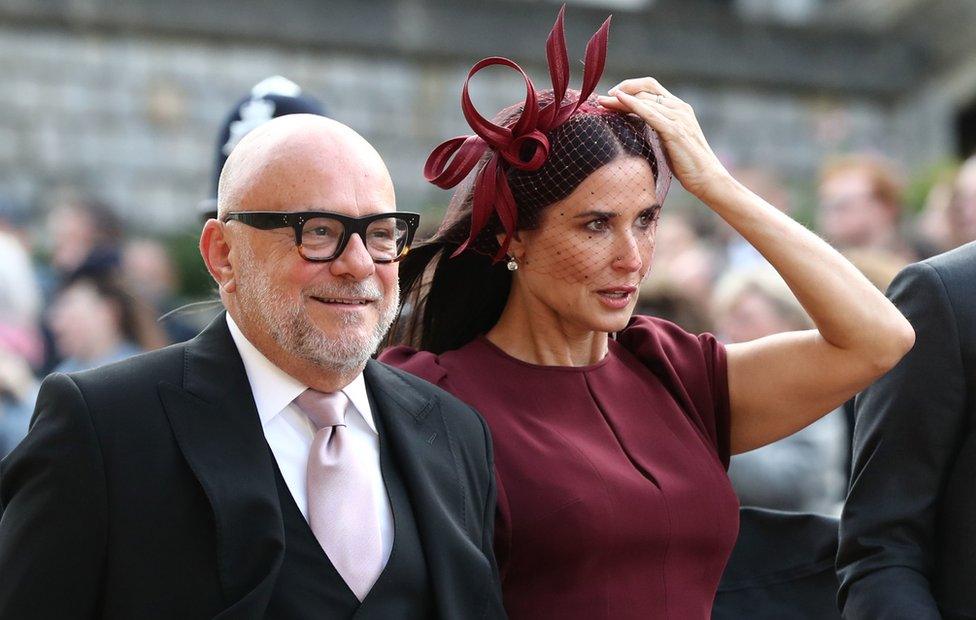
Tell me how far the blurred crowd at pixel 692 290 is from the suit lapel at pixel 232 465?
1.62m

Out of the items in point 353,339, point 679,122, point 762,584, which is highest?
point 679,122

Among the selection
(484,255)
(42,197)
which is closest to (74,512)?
(484,255)

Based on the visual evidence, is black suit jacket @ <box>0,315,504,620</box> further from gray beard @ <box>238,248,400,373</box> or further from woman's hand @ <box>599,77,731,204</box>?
woman's hand @ <box>599,77,731,204</box>

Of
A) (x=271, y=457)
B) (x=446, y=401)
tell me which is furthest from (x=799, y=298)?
(x=271, y=457)

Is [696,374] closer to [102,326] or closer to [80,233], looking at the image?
[102,326]

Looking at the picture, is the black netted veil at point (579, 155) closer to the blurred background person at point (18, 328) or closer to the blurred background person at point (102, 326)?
the blurred background person at point (18, 328)

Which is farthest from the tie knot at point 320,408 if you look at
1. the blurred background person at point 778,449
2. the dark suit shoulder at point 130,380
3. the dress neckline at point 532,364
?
the blurred background person at point 778,449

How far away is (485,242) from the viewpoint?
4.02m

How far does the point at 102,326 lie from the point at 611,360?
424 centimetres

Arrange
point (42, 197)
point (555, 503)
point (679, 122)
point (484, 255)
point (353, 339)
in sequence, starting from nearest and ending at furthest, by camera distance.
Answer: point (353, 339) → point (555, 503) → point (679, 122) → point (484, 255) → point (42, 197)

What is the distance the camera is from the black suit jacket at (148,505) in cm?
293

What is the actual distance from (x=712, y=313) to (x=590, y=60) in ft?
11.0

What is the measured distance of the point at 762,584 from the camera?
13.8 feet

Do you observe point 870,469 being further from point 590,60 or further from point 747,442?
point 590,60
